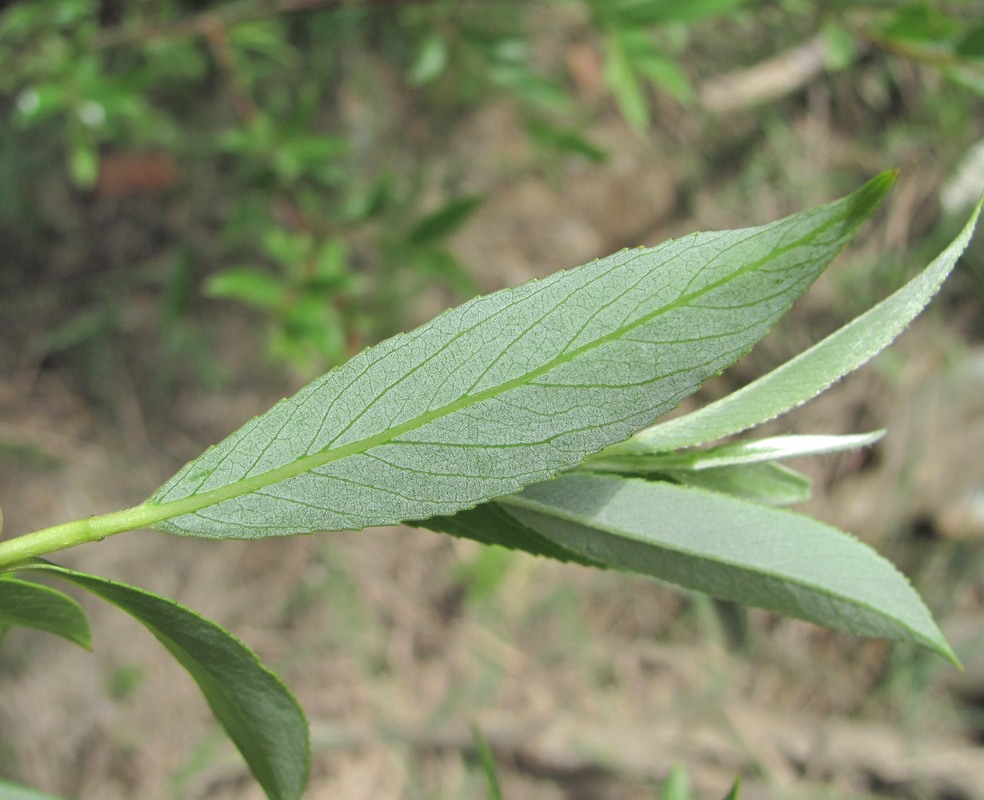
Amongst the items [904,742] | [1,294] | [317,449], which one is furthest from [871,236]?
[317,449]

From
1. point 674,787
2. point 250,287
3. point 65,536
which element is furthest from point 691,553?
point 250,287

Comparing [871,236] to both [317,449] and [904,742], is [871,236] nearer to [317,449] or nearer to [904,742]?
[904,742]

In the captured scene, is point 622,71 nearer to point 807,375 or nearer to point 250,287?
point 250,287

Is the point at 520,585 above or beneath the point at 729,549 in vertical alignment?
beneath

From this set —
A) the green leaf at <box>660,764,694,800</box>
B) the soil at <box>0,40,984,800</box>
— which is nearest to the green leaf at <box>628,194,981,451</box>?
the green leaf at <box>660,764,694,800</box>

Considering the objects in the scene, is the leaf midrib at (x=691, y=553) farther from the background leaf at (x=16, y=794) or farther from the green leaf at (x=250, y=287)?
the green leaf at (x=250, y=287)

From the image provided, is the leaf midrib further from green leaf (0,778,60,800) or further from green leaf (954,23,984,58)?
green leaf (954,23,984,58)
